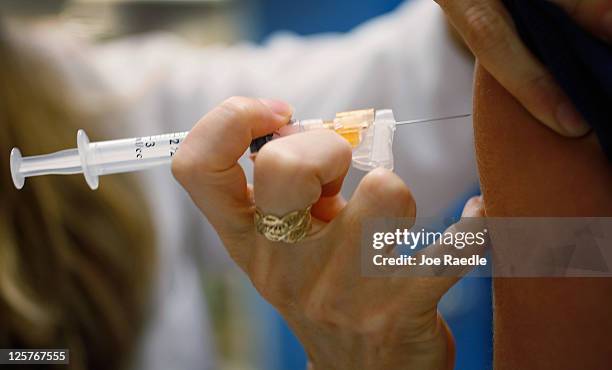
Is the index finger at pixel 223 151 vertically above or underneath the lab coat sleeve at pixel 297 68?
underneath

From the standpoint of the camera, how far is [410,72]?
3.47 ft

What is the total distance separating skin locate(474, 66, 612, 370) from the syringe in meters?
0.09

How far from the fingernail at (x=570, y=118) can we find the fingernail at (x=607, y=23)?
0.05 meters

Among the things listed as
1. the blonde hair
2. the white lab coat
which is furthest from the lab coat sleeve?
the blonde hair

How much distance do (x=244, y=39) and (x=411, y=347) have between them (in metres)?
0.80

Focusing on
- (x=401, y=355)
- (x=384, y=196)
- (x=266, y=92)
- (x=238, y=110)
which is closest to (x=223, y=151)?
(x=238, y=110)

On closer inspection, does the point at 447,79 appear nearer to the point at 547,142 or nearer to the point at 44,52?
the point at 547,142

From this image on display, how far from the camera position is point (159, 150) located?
59 centimetres

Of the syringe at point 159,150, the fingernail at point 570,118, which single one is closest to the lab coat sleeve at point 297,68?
the syringe at point 159,150

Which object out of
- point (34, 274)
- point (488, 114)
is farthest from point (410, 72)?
point (34, 274)

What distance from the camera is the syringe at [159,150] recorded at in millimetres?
539

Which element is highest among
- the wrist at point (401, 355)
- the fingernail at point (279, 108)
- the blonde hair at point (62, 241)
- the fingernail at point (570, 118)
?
the blonde hair at point (62, 241)

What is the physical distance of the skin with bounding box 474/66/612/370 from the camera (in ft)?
1.46

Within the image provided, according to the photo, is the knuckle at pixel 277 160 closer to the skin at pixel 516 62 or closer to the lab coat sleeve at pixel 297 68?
the skin at pixel 516 62
